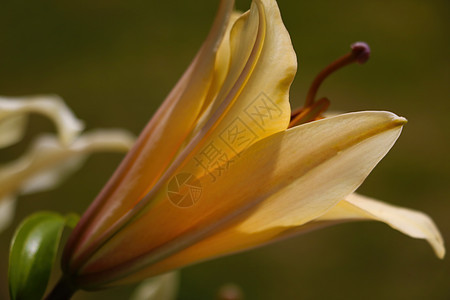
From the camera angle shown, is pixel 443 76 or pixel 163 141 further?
pixel 443 76

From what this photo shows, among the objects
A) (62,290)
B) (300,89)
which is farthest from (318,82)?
(300,89)

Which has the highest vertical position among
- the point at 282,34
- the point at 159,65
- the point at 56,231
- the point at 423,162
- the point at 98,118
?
the point at 282,34

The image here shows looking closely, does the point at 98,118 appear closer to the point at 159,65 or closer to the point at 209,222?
the point at 159,65

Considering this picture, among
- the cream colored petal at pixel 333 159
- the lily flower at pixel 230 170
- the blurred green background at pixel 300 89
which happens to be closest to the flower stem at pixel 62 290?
the lily flower at pixel 230 170

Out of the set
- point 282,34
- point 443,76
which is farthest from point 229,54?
point 443,76

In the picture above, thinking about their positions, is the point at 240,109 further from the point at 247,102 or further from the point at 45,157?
the point at 45,157

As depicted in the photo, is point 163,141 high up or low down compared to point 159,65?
up

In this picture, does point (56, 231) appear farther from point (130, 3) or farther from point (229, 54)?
point (130, 3)
